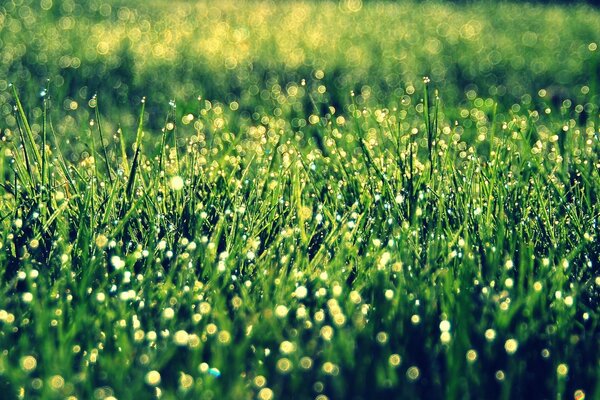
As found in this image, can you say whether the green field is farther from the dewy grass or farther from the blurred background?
the blurred background

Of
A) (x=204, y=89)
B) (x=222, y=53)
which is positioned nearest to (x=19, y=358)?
(x=204, y=89)

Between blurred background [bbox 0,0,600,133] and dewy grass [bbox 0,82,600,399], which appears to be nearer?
dewy grass [bbox 0,82,600,399]

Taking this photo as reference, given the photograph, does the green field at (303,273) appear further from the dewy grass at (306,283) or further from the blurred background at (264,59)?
the blurred background at (264,59)

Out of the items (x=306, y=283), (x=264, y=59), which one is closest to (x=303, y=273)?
(x=306, y=283)

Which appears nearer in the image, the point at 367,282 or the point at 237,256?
the point at 367,282

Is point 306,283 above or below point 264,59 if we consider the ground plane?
above

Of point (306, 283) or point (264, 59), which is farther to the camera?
point (264, 59)

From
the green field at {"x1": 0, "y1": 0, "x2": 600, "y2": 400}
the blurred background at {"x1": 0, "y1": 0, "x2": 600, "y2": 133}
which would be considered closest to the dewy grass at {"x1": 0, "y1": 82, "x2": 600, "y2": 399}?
the green field at {"x1": 0, "y1": 0, "x2": 600, "y2": 400}

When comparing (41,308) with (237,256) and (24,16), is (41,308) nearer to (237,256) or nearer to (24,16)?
(237,256)

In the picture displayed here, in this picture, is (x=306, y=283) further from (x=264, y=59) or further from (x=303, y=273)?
(x=264, y=59)
